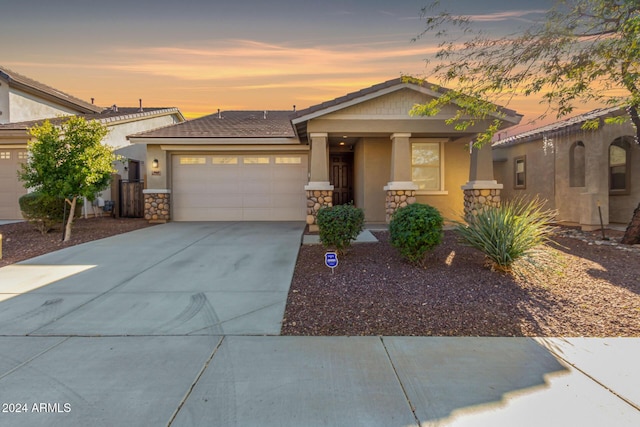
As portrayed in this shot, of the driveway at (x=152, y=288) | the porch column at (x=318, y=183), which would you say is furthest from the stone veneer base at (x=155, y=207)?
the porch column at (x=318, y=183)

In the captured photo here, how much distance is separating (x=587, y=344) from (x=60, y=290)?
695 cm

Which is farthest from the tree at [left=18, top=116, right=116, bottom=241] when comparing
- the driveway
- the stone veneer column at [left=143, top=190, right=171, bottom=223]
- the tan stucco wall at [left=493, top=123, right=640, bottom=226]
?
the tan stucco wall at [left=493, top=123, right=640, bottom=226]

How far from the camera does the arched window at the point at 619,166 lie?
11461 millimetres

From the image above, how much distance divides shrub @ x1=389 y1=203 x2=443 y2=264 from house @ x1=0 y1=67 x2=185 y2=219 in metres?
12.1

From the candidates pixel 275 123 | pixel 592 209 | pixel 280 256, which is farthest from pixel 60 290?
pixel 592 209

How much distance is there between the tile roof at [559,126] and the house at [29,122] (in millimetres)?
16624

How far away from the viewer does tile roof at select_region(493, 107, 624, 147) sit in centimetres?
1055

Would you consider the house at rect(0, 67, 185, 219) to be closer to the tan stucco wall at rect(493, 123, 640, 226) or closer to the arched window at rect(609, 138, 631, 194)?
the tan stucco wall at rect(493, 123, 640, 226)

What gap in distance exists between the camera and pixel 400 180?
10148 mm

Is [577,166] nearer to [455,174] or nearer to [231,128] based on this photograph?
[455,174]

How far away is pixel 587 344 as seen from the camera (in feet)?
12.1

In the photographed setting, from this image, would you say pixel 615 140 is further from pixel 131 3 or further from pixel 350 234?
pixel 131 3

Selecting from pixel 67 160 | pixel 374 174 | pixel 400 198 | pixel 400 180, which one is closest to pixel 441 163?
pixel 374 174

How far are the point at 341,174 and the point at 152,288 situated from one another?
9.96 meters
